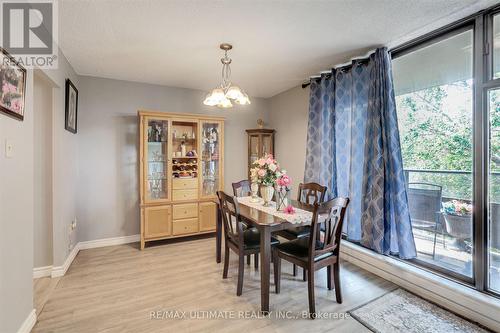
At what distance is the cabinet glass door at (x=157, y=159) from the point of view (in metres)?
3.71

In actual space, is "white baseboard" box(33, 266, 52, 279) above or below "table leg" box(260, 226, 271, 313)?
below

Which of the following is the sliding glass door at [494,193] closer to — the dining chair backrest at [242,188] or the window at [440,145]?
the window at [440,145]

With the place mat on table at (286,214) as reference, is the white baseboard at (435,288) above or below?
below

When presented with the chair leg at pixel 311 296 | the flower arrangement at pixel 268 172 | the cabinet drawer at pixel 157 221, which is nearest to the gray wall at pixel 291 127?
Answer: the flower arrangement at pixel 268 172

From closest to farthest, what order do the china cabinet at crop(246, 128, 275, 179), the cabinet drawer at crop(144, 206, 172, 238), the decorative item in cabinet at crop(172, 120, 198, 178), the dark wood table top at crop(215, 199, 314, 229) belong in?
the dark wood table top at crop(215, 199, 314, 229)
the cabinet drawer at crop(144, 206, 172, 238)
the decorative item in cabinet at crop(172, 120, 198, 178)
the china cabinet at crop(246, 128, 275, 179)

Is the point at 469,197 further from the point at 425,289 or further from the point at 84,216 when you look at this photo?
the point at 84,216

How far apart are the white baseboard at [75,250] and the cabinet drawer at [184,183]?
107 cm

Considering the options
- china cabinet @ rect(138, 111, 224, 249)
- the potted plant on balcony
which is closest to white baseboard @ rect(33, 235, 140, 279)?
china cabinet @ rect(138, 111, 224, 249)

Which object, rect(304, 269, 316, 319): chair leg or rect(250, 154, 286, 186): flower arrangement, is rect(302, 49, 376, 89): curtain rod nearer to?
rect(250, 154, 286, 186): flower arrangement

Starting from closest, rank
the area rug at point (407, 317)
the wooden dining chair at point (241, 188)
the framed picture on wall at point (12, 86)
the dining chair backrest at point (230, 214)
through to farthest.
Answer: the framed picture on wall at point (12, 86) → the area rug at point (407, 317) → the dining chair backrest at point (230, 214) → the wooden dining chair at point (241, 188)

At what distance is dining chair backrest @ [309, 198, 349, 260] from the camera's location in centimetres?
197

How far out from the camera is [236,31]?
2350 millimetres

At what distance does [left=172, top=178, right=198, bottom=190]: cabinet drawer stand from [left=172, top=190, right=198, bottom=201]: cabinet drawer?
0.21 ft

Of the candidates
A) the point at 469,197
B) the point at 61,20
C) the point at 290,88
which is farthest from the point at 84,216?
the point at 469,197
